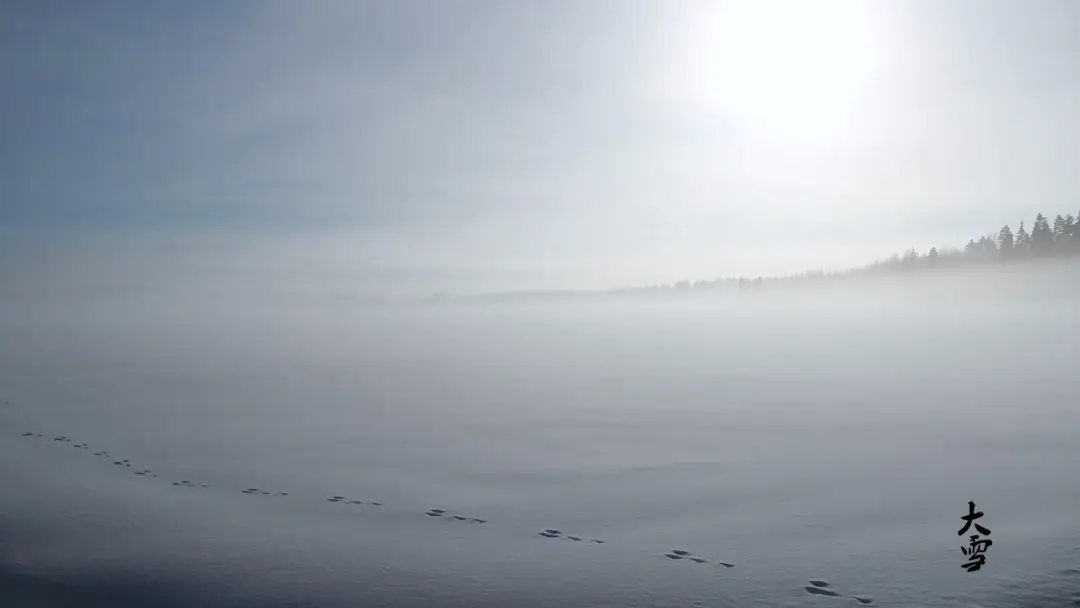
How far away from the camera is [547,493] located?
39.8 ft

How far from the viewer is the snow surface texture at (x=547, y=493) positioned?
8.05m

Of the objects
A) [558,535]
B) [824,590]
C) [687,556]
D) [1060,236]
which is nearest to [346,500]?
[558,535]

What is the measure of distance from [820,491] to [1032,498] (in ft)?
11.3

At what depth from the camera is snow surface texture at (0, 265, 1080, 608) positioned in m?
8.05

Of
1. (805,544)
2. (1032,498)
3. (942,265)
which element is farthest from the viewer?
(942,265)

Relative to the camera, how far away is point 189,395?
2512cm

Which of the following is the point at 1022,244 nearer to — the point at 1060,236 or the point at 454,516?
the point at 1060,236

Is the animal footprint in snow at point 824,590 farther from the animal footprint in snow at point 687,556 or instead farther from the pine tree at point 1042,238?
the pine tree at point 1042,238

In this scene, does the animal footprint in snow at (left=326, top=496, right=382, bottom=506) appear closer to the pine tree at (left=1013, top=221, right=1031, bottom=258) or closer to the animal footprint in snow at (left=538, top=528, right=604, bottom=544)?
the animal footprint in snow at (left=538, top=528, right=604, bottom=544)

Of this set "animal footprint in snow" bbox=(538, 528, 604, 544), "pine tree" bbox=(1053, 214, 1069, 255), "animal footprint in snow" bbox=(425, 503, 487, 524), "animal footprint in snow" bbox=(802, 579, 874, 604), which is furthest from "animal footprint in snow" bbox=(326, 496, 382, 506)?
"pine tree" bbox=(1053, 214, 1069, 255)

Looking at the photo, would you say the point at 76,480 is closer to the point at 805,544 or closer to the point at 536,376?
the point at 805,544

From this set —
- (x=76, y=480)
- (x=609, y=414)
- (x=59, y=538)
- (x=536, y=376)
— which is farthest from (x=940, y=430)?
(x=76, y=480)

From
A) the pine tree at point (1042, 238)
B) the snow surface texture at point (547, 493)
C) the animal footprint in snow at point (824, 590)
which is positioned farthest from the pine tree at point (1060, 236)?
the animal footprint in snow at point (824, 590)

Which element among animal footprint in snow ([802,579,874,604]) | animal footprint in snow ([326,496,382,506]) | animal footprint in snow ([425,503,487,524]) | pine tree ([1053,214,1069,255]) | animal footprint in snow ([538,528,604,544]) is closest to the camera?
animal footprint in snow ([802,579,874,604])
